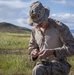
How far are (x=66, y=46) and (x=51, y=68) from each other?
382 mm

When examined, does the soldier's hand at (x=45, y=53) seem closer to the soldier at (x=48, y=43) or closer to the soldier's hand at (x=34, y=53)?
the soldier at (x=48, y=43)

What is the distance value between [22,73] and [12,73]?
29cm

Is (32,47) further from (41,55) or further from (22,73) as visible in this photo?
(22,73)

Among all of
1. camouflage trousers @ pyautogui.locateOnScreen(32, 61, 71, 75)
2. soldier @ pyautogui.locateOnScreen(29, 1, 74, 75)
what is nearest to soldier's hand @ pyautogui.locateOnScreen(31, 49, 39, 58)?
soldier @ pyautogui.locateOnScreen(29, 1, 74, 75)

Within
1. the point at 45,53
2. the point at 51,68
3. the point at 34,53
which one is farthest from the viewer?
the point at 34,53


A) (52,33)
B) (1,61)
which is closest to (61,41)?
(52,33)

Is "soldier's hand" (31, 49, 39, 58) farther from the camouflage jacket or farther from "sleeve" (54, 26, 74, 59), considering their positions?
"sleeve" (54, 26, 74, 59)

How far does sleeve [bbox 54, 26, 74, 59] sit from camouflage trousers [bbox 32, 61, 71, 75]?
121 mm

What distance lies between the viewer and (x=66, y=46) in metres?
6.16

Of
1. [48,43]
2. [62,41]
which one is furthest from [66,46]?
[48,43]

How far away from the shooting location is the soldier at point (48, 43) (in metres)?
6.02

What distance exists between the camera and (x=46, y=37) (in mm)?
6258

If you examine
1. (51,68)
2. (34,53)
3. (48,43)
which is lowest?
(51,68)

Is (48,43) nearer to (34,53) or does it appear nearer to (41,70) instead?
(34,53)
